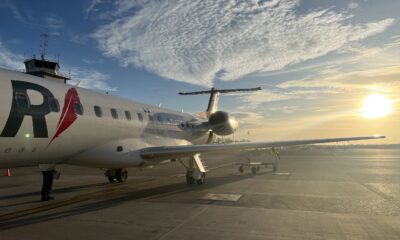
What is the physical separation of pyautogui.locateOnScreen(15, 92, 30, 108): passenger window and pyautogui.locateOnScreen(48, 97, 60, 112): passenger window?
0.85 metres

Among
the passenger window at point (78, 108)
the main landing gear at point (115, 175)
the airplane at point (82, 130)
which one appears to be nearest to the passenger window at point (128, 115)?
the airplane at point (82, 130)

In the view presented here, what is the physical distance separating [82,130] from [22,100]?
243 cm

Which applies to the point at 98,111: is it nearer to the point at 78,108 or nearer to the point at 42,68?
the point at 78,108

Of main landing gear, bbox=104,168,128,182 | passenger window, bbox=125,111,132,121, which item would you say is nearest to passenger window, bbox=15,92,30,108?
passenger window, bbox=125,111,132,121

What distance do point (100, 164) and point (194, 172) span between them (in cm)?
549

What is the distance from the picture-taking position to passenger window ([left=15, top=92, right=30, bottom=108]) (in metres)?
9.53

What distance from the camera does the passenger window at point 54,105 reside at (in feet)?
34.8

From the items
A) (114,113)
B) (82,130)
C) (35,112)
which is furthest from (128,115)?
(35,112)

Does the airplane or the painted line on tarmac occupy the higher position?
the airplane

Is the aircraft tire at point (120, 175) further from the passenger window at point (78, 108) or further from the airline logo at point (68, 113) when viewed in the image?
the airline logo at point (68, 113)

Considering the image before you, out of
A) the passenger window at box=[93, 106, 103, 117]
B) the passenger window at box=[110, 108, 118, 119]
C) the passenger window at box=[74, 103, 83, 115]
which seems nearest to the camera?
the passenger window at box=[74, 103, 83, 115]

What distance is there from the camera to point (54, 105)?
424 inches

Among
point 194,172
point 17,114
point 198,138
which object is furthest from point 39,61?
point 17,114

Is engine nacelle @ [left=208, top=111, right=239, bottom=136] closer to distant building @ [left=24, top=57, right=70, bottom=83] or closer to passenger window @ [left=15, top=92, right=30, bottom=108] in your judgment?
passenger window @ [left=15, top=92, right=30, bottom=108]
